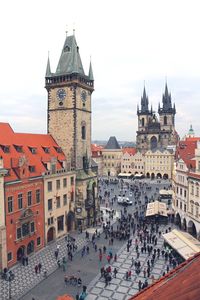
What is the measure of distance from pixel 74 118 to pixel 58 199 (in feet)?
47.0

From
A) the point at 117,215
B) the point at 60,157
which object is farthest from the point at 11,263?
the point at 117,215

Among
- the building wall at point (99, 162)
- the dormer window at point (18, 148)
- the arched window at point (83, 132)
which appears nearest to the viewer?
the dormer window at point (18, 148)

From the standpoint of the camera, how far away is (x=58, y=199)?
1762 inches

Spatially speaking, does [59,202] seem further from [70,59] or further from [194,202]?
[70,59]

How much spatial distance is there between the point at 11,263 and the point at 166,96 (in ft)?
413

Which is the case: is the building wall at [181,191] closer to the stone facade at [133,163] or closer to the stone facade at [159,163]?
the stone facade at [159,163]

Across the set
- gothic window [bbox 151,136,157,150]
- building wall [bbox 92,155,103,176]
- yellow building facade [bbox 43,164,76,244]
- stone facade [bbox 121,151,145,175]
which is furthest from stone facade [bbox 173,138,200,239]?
gothic window [bbox 151,136,157,150]

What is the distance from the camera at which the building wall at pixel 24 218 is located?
34.4 m

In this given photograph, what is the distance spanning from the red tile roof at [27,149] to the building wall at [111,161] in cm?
8546

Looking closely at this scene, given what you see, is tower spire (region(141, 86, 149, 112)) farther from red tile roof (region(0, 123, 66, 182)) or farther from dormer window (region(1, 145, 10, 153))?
dormer window (region(1, 145, 10, 153))

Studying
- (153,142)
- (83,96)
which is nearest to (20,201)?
(83,96)

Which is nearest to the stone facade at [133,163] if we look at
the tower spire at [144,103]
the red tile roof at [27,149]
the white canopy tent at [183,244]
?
the tower spire at [144,103]

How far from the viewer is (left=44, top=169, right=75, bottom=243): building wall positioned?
4212 centimetres

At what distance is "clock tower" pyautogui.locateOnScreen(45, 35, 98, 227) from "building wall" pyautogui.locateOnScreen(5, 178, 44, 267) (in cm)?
982
